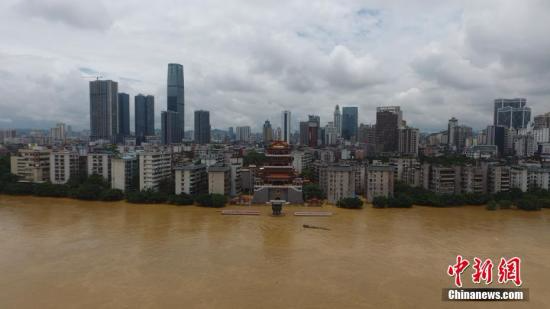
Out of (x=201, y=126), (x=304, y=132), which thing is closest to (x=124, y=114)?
(x=201, y=126)

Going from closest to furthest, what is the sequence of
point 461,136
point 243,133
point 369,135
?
point 369,135
point 461,136
point 243,133

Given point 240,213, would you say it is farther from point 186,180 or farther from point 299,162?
point 299,162

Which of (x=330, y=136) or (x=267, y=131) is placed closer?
(x=330, y=136)

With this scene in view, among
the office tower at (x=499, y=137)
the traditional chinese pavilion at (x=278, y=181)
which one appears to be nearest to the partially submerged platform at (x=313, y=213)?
the traditional chinese pavilion at (x=278, y=181)

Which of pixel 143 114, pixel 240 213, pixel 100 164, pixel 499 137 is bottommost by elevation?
pixel 240 213

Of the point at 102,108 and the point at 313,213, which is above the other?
the point at 102,108

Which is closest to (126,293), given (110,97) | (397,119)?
(397,119)

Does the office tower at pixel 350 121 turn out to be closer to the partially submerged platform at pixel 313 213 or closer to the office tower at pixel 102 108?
the office tower at pixel 102 108

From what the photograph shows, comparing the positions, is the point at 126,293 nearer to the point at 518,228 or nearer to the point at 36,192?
the point at 518,228
